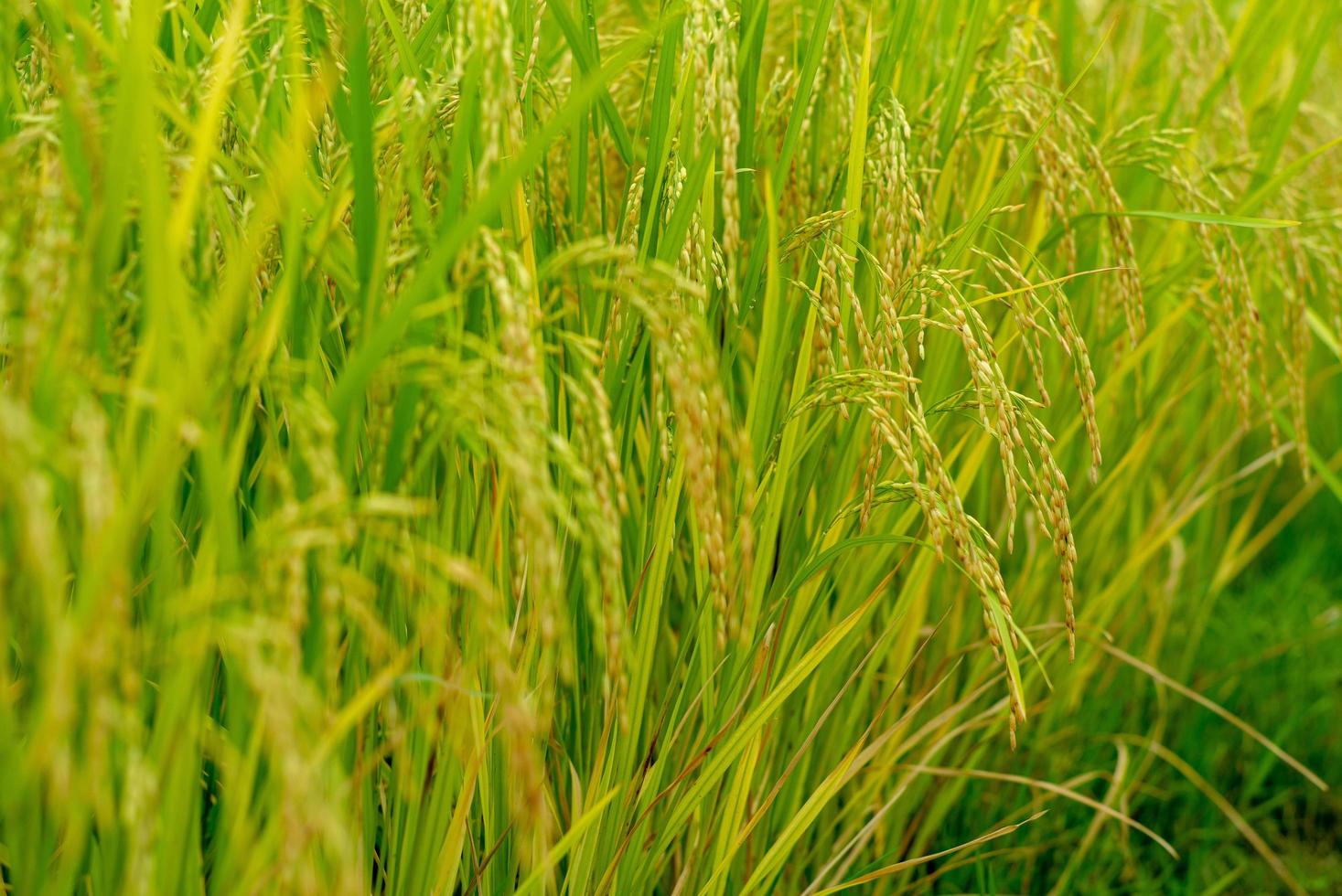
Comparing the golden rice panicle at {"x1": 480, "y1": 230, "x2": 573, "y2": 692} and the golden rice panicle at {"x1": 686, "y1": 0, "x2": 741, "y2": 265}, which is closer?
the golden rice panicle at {"x1": 480, "y1": 230, "x2": 573, "y2": 692}

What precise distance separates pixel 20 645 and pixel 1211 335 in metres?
1.50

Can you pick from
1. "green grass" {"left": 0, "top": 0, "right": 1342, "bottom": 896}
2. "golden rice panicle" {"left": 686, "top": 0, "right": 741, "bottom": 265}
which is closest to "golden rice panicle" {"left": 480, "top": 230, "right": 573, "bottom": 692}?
"green grass" {"left": 0, "top": 0, "right": 1342, "bottom": 896}

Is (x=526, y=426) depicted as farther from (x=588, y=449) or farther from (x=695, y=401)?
(x=588, y=449)

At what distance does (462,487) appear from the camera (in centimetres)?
102

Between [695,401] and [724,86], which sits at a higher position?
[724,86]

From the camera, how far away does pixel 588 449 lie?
916 millimetres

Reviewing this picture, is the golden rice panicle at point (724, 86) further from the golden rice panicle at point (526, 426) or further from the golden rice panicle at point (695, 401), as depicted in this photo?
the golden rice panicle at point (526, 426)

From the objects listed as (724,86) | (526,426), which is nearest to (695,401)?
(526,426)

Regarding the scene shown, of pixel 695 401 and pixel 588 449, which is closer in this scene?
pixel 695 401

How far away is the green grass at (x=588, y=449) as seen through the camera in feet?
2.29

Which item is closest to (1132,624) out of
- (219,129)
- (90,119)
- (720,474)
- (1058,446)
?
(1058,446)

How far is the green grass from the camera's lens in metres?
0.70

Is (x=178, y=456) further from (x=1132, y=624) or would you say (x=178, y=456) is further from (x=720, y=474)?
(x=1132, y=624)

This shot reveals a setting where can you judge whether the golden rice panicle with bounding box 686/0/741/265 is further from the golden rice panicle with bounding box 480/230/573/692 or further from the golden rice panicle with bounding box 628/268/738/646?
the golden rice panicle with bounding box 480/230/573/692
